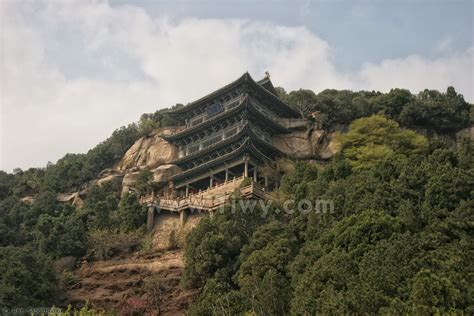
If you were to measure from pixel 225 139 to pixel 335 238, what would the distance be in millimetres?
20645

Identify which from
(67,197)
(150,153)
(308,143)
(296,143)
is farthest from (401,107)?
(67,197)

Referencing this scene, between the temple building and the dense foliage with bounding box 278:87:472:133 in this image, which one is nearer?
the temple building

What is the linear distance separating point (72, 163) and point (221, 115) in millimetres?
13805

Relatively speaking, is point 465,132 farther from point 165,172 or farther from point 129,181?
point 129,181

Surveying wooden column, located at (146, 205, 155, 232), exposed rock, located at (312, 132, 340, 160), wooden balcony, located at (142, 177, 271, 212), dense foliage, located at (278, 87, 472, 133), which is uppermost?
dense foliage, located at (278, 87, 472, 133)

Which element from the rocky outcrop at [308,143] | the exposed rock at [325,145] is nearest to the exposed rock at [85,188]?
the rocky outcrop at [308,143]

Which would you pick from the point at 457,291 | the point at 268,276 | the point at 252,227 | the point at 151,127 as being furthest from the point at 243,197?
the point at 151,127

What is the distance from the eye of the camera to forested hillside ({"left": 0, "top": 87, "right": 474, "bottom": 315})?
24.2 meters

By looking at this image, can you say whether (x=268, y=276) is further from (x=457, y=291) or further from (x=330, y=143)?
(x=330, y=143)

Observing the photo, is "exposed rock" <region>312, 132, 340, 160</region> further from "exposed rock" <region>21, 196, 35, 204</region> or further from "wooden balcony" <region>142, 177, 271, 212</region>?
"exposed rock" <region>21, 196, 35, 204</region>

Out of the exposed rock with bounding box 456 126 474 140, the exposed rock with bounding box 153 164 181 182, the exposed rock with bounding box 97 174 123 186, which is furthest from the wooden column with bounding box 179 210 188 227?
the exposed rock with bounding box 456 126 474 140

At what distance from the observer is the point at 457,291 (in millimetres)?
22188

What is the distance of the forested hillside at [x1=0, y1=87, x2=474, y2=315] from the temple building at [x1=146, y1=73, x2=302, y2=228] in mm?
4865

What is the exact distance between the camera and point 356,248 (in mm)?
26844
